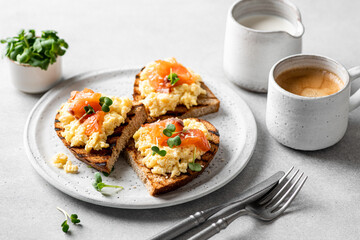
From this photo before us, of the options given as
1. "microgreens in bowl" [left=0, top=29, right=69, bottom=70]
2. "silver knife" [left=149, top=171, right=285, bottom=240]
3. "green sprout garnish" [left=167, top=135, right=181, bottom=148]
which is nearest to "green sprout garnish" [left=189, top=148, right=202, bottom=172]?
"green sprout garnish" [left=167, top=135, right=181, bottom=148]

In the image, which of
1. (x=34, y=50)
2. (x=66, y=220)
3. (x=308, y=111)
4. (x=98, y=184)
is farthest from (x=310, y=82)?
(x=34, y=50)

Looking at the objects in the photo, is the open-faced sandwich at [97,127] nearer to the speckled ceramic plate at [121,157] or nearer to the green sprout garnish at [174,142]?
the speckled ceramic plate at [121,157]

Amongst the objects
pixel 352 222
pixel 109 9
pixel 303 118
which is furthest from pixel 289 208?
pixel 109 9

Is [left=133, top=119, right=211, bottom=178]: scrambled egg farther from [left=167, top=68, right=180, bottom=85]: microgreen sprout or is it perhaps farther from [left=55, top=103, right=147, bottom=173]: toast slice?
[left=167, top=68, right=180, bottom=85]: microgreen sprout

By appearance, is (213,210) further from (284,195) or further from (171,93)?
(171,93)

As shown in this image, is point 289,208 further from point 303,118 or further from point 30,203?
point 30,203
